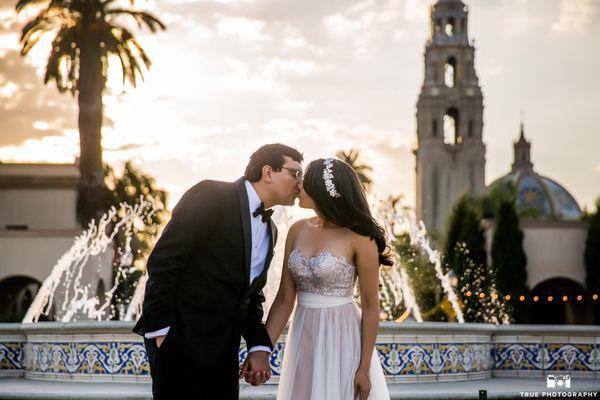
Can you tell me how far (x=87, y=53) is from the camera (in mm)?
30297

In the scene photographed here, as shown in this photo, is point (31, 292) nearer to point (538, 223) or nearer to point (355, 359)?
point (538, 223)

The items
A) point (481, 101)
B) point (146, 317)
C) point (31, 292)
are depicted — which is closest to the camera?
point (146, 317)

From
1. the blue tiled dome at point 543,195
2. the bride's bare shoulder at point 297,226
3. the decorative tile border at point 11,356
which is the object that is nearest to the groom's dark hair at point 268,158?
the bride's bare shoulder at point 297,226

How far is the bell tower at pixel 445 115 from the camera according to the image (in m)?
82.1

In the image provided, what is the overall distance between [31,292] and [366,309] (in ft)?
114

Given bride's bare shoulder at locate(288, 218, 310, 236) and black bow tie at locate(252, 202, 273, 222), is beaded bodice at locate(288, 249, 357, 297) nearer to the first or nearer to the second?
bride's bare shoulder at locate(288, 218, 310, 236)

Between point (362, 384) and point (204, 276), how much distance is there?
109 cm

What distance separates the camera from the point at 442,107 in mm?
82688

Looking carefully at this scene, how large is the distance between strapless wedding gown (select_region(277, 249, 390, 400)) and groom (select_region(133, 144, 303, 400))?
36cm

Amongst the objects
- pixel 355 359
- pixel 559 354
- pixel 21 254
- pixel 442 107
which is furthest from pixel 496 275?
pixel 442 107

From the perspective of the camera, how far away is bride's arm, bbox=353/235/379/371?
5.56 metres

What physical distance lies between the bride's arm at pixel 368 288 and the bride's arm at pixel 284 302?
45cm

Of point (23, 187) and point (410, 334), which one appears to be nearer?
point (410, 334)

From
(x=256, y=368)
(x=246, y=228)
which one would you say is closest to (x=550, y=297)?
(x=256, y=368)
